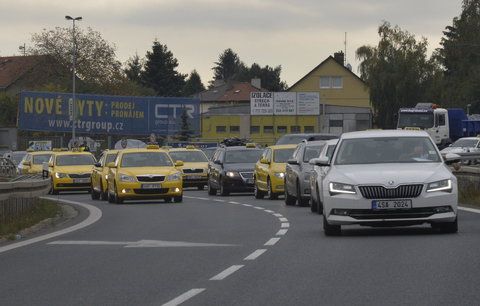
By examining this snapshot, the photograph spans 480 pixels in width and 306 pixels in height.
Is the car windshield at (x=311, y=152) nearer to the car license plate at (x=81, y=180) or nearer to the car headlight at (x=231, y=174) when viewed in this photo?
the car headlight at (x=231, y=174)

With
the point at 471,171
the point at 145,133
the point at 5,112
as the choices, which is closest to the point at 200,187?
the point at 471,171

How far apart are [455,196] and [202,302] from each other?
8365mm

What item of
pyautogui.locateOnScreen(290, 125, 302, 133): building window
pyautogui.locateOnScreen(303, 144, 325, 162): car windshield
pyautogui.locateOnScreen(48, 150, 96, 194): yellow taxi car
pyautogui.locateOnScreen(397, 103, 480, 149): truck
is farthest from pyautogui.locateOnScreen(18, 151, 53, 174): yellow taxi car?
pyautogui.locateOnScreen(290, 125, 302, 133): building window

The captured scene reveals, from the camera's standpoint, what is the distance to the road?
37.6 feet

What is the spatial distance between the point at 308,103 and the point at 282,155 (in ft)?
278

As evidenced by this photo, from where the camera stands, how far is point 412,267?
13805 millimetres

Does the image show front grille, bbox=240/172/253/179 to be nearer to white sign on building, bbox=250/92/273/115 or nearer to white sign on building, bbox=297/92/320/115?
white sign on building, bbox=250/92/273/115

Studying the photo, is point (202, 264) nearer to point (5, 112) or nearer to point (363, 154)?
point (363, 154)

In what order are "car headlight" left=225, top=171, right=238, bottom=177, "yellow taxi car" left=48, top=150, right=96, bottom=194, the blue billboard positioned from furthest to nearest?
1. the blue billboard
2. "yellow taxi car" left=48, top=150, right=96, bottom=194
3. "car headlight" left=225, top=171, right=238, bottom=177

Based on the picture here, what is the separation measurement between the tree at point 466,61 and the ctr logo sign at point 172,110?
80.3 ft

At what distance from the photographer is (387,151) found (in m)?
20.1

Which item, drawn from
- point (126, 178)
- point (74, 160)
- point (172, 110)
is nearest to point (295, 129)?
point (172, 110)

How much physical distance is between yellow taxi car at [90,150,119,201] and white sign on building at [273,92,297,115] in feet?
257

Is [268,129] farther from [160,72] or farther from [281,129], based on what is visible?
[160,72]
